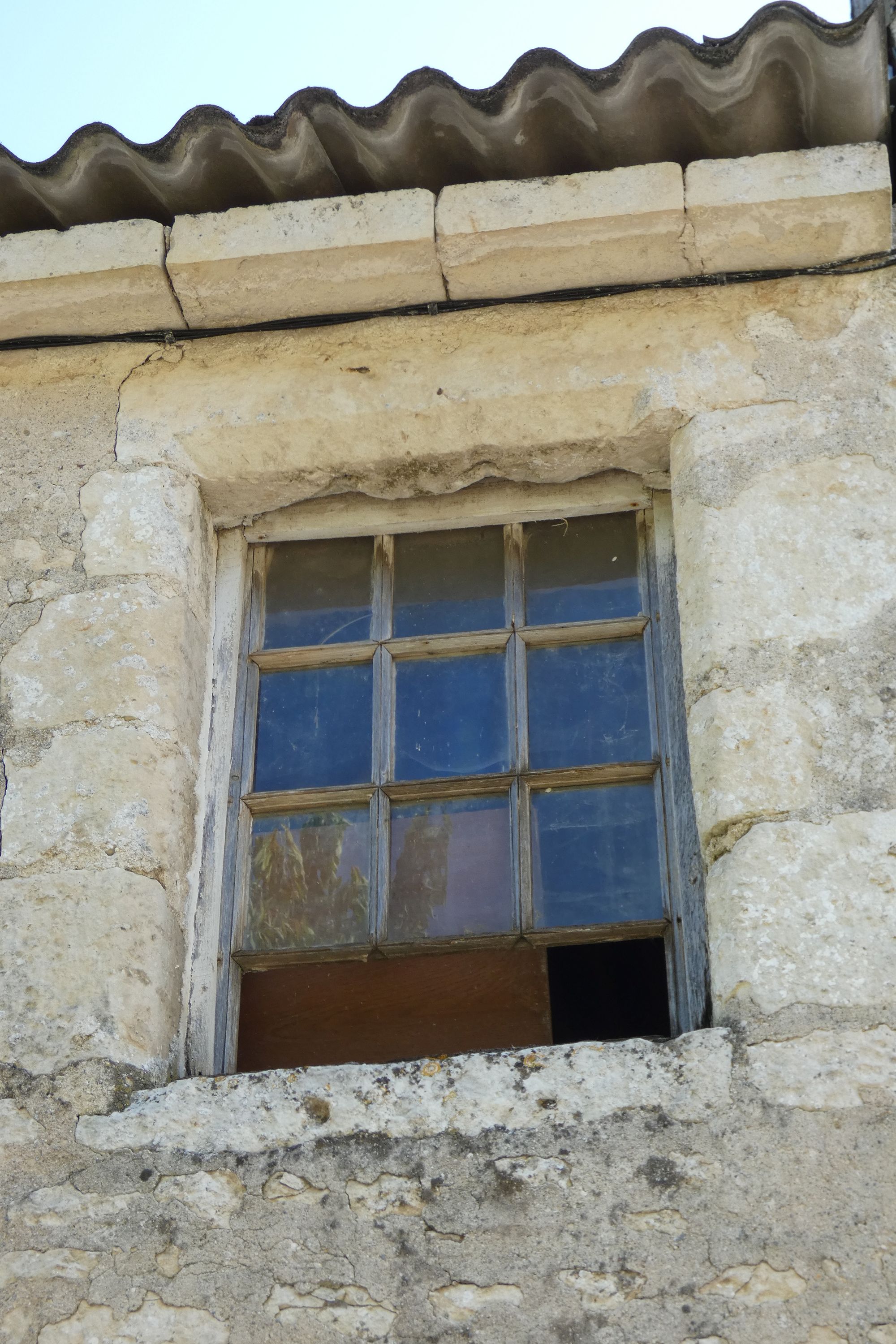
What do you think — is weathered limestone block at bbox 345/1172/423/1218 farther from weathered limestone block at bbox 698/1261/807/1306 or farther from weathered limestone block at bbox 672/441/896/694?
weathered limestone block at bbox 672/441/896/694

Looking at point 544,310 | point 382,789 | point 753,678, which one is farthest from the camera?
point 544,310

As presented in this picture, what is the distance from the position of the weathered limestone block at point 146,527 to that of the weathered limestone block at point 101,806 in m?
0.36

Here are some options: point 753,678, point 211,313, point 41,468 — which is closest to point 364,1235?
point 753,678

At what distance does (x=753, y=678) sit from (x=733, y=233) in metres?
0.93

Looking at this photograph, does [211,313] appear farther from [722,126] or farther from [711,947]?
[711,947]

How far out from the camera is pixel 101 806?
2.65 metres

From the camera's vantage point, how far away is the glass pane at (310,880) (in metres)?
2.76

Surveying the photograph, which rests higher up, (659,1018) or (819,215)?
(819,215)

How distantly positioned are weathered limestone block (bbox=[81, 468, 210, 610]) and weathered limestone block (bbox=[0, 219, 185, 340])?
0.36 m

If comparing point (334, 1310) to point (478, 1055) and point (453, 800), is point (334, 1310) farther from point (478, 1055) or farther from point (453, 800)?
point (453, 800)

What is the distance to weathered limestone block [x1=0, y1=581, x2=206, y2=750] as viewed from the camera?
2.76 metres

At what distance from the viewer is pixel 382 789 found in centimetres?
285

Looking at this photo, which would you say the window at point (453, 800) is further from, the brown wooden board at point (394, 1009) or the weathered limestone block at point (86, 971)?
the weathered limestone block at point (86, 971)

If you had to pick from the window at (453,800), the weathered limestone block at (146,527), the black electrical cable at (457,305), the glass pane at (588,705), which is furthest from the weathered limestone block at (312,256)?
the glass pane at (588,705)
